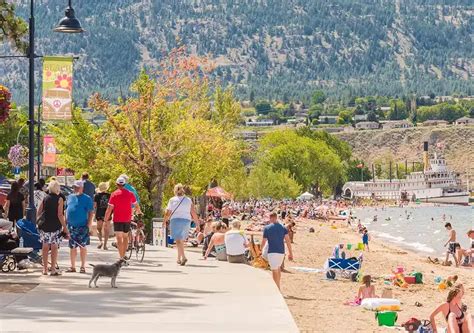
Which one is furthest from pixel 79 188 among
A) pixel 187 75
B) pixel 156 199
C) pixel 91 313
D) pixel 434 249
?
pixel 434 249

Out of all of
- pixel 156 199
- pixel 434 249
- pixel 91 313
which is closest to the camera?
pixel 91 313

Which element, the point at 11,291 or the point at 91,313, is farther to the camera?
the point at 11,291

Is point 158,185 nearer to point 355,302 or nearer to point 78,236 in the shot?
point 355,302

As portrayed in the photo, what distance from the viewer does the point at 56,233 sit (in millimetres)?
20719

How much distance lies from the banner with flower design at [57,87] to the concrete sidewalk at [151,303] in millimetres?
3771

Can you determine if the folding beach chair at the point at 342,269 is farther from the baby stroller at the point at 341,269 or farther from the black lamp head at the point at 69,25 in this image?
the black lamp head at the point at 69,25

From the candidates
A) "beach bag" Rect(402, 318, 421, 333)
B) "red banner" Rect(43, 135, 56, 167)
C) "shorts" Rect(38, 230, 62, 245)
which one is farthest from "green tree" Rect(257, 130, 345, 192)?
"beach bag" Rect(402, 318, 421, 333)

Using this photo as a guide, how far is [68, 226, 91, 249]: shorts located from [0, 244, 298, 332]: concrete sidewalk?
0.54m

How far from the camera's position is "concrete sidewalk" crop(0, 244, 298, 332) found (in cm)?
1558

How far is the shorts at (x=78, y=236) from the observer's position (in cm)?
2156

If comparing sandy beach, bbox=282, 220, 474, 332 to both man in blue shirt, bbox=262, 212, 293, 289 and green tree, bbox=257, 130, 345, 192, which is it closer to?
man in blue shirt, bbox=262, 212, 293, 289

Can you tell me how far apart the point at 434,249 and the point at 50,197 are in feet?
179

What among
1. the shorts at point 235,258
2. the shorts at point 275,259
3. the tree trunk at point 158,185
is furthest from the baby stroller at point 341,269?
the shorts at point 275,259

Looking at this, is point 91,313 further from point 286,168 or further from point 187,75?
point 286,168
